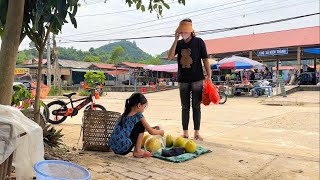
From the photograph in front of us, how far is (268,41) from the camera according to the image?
25828mm

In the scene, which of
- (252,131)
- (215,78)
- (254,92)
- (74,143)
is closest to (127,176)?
(74,143)

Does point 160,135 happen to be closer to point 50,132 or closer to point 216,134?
point 50,132

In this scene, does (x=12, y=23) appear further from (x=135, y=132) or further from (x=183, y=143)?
(x=183, y=143)

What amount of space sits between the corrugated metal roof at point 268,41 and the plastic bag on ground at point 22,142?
22.5 meters

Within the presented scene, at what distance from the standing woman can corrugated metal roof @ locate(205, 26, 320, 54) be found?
1929 cm

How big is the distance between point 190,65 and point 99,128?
162 cm

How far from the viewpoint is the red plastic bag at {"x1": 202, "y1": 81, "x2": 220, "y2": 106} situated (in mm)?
4758

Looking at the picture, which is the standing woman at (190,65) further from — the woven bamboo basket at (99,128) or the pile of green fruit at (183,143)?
the woven bamboo basket at (99,128)

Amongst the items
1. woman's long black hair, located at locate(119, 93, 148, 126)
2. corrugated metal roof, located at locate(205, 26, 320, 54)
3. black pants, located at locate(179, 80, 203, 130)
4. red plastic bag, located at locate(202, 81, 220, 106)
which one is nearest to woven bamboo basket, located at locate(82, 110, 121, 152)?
woman's long black hair, located at locate(119, 93, 148, 126)

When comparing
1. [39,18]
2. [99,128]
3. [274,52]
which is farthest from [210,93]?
[274,52]

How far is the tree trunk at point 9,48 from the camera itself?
2855 mm

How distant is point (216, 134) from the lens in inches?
264

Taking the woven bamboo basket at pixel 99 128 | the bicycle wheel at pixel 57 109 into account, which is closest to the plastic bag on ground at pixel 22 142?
the woven bamboo basket at pixel 99 128

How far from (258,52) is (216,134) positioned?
62.7ft
